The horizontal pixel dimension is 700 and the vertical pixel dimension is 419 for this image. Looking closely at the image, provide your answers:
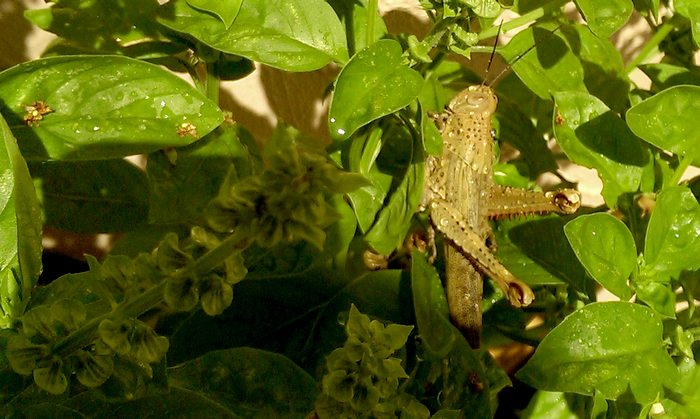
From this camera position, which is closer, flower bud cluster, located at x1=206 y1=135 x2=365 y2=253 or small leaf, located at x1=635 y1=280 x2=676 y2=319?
flower bud cluster, located at x1=206 y1=135 x2=365 y2=253

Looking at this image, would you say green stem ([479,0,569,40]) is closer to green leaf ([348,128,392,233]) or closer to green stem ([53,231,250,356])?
green leaf ([348,128,392,233])

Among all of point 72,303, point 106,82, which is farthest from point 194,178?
point 72,303

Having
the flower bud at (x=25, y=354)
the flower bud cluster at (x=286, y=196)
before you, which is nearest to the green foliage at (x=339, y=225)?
the flower bud at (x=25, y=354)

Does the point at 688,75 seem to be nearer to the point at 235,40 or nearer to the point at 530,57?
the point at 530,57

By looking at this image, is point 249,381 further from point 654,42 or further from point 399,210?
point 654,42

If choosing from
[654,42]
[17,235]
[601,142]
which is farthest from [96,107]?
[654,42]

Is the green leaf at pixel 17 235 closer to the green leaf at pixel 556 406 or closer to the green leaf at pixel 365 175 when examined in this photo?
the green leaf at pixel 365 175

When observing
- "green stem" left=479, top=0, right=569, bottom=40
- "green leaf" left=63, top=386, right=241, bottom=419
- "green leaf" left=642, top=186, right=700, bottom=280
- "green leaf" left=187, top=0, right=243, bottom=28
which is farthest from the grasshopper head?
"green leaf" left=63, top=386, right=241, bottom=419
